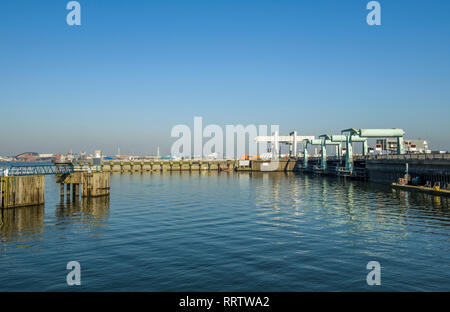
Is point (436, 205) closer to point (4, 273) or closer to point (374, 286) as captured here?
point (374, 286)

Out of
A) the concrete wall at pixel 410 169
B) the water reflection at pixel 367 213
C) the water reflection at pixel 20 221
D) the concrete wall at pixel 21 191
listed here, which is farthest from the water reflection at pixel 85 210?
the concrete wall at pixel 410 169

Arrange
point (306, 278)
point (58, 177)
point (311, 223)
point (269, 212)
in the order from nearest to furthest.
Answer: point (306, 278) → point (311, 223) → point (269, 212) → point (58, 177)

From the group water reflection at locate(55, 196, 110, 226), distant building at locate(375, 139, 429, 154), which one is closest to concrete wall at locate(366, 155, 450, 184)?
distant building at locate(375, 139, 429, 154)

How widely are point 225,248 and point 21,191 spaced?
2816cm

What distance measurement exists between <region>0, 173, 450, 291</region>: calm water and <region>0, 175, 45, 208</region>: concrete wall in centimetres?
150

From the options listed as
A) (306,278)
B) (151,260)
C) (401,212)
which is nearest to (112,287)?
(151,260)

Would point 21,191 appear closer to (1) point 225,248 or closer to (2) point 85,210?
(2) point 85,210

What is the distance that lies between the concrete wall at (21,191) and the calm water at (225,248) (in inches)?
59.0

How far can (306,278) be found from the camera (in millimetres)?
16422

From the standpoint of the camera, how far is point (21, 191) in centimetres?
3747

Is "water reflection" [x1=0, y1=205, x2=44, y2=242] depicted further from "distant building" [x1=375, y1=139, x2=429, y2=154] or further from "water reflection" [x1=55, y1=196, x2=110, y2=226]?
"distant building" [x1=375, y1=139, x2=429, y2=154]

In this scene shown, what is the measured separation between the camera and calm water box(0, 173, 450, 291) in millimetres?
16062
